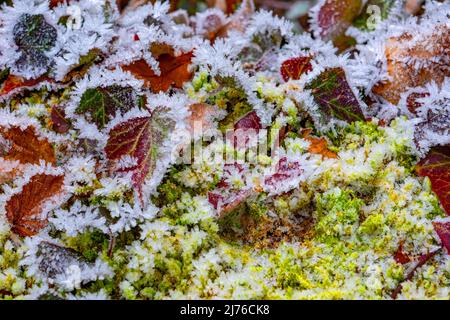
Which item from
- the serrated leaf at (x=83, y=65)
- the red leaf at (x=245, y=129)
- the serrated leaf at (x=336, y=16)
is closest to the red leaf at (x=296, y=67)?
the red leaf at (x=245, y=129)

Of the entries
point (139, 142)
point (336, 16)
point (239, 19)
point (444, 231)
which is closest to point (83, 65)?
point (139, 142)

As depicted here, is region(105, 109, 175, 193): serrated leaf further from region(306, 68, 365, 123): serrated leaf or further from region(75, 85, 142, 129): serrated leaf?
region(306, 68, 365, 123): serrated leaf

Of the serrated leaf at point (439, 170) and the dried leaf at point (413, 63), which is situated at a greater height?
the dried leaf at point (413, 63)

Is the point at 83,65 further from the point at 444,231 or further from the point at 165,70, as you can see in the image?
the point at 444,231

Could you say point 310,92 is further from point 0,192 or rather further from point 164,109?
point 0,192

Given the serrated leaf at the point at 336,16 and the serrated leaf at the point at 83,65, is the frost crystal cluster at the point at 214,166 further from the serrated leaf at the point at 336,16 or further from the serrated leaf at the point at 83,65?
the serrated leaf at the point at 336,16

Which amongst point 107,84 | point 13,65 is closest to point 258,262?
point 107,84

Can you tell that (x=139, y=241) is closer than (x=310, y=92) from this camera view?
Yes
